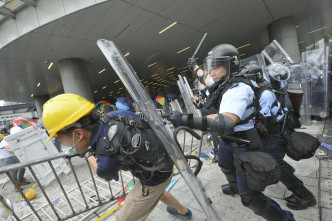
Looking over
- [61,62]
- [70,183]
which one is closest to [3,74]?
[61,62]

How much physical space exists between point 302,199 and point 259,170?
1410 mm

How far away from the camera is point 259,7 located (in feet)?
32.9

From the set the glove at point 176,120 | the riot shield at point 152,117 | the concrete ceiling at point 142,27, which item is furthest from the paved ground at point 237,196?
the concrete ceiling at point 142,27

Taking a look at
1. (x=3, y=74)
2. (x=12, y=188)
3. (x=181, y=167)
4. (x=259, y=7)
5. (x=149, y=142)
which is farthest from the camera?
Result: (x=3, y=74)

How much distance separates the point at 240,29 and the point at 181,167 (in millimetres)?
14675

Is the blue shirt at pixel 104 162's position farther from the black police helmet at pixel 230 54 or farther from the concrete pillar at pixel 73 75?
the concrete pillar at pixel 73 75

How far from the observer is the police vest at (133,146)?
133 centimetres

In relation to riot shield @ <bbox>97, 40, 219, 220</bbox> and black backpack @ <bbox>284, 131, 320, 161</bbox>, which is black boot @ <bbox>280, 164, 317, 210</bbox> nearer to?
black backpack @ <bbox>284, 131, 320, 161</bbox>

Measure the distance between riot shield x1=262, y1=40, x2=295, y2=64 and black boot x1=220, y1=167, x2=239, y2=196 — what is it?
10.2 feet

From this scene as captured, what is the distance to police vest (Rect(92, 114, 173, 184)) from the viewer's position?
4.35 ft

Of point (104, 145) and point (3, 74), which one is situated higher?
point (3, 74)

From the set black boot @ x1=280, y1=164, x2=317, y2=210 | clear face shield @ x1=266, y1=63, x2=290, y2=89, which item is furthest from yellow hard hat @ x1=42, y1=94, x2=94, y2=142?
clear face shield @ x1=266, y1=63, x2=290, y2=89

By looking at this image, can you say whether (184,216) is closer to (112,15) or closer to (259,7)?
(112,15)

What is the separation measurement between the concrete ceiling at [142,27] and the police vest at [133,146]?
22.3 ft
